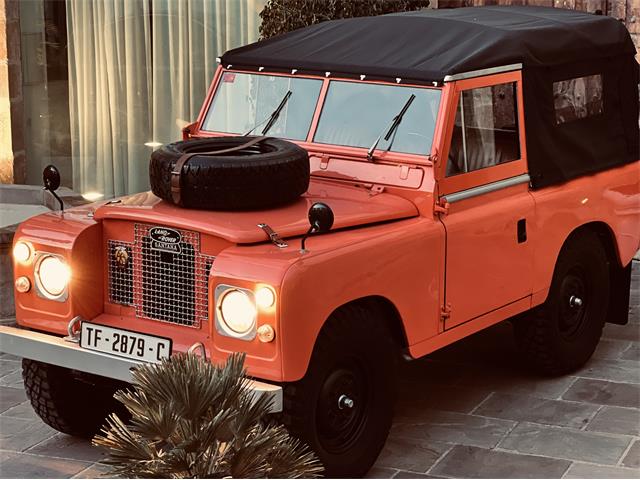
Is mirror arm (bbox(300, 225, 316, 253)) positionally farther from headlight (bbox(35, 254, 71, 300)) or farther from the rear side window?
the rear side window

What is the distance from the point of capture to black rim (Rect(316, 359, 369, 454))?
5.52 metres

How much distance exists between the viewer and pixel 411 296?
19.3 ft

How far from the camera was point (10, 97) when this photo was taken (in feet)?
35.3

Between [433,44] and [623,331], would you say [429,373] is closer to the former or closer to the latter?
[623,331]

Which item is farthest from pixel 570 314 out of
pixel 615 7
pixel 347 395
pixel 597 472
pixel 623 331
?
pixel 615 7

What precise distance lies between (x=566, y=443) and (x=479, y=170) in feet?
4.83

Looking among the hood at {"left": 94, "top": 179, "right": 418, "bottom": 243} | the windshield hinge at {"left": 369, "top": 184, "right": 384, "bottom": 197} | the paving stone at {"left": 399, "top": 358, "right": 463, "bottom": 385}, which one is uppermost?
the windshield hinge at {"left": 369, "top": 184, "right": 384, "bottom": 197}

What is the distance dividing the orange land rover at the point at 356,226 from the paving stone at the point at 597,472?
88 centimetres

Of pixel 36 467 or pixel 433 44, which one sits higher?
pixel 433 44

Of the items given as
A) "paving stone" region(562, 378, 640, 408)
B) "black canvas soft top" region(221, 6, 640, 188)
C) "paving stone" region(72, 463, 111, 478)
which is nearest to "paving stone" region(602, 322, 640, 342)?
"paving stone" region(562, 378, 640, 408)

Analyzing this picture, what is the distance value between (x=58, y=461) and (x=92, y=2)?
569cm

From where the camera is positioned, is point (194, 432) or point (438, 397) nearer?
point (194, 432)

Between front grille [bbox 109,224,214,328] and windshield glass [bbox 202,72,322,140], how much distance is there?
125 centimetres

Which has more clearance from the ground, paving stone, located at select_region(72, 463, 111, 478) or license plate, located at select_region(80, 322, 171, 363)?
license plate, located at select_region(80, 322, 171, 363)
